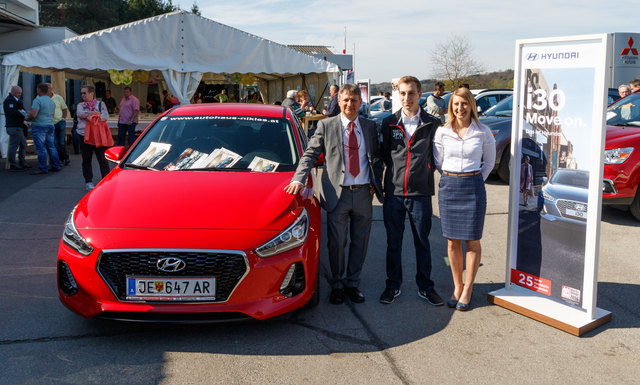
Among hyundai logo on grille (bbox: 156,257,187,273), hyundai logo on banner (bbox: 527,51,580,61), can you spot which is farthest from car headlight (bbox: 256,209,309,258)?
hyundai logo on banner (bbox: 527,51,580,61)

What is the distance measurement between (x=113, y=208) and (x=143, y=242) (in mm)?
543

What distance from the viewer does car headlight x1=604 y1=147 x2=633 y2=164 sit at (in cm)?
696

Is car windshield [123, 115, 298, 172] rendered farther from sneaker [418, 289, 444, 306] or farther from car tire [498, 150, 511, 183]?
car tire [498, 150, 511, 183]

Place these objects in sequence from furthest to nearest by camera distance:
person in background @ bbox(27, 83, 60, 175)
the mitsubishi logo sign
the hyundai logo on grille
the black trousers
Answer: the mitsubishi logo sign → person in background @ bbox(27, 83, 60, 175) → the black trousers → the hyundai logo on grille

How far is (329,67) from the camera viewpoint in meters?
16.8

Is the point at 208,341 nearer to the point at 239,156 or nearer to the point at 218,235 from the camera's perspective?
the point at 218,235

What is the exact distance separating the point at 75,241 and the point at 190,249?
825mm

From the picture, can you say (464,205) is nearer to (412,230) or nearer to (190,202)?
(412,230)

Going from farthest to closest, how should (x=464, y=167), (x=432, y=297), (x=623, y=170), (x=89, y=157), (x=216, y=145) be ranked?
(x=89, y=157), (x=623, y=170), (x=216, y=145), (x=432, y=297), (x=464, y=167)

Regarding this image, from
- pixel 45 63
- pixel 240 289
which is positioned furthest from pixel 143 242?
pixel 45 63

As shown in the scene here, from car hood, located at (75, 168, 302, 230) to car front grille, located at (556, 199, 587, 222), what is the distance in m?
1.87

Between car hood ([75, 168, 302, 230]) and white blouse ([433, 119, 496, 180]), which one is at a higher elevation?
white blouse ([433, 119, 496, 180])

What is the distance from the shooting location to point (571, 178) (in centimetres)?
391

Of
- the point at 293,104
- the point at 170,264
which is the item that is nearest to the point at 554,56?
the point at 170,264
